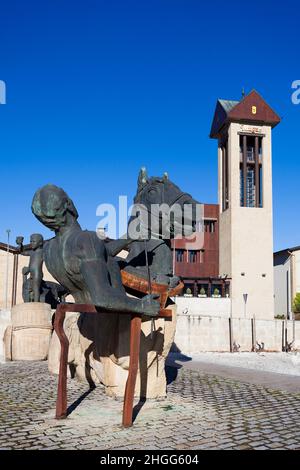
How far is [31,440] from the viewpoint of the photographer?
444 centimetres

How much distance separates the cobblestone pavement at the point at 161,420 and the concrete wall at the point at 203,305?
23921mm

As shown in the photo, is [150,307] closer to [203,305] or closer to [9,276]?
[9,276]

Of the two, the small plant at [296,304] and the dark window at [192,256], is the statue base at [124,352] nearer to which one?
the dark window at [192,256]

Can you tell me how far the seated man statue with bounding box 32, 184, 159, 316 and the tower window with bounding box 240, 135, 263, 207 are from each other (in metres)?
33.8

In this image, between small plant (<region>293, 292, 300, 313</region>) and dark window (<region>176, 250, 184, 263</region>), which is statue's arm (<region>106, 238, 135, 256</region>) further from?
small plant (<region>293, 292, 300, 313</region>)

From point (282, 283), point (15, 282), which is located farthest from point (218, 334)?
point (282, 283)

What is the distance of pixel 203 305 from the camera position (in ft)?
→ 110

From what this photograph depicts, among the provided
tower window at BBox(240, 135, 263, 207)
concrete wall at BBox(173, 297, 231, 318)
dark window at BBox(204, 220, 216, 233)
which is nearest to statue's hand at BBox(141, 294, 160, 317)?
concrete wall at BBox(173, 297, 231, 318)

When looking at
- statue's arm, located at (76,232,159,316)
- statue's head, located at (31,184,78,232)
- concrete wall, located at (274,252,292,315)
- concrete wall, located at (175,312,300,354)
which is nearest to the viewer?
statue's arm, located at (76,232,159,316)

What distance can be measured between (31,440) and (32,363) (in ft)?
24.6

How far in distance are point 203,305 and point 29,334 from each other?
73.5 feet

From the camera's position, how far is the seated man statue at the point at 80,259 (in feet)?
16.0

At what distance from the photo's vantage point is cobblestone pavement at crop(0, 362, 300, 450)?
4387 millimetres
